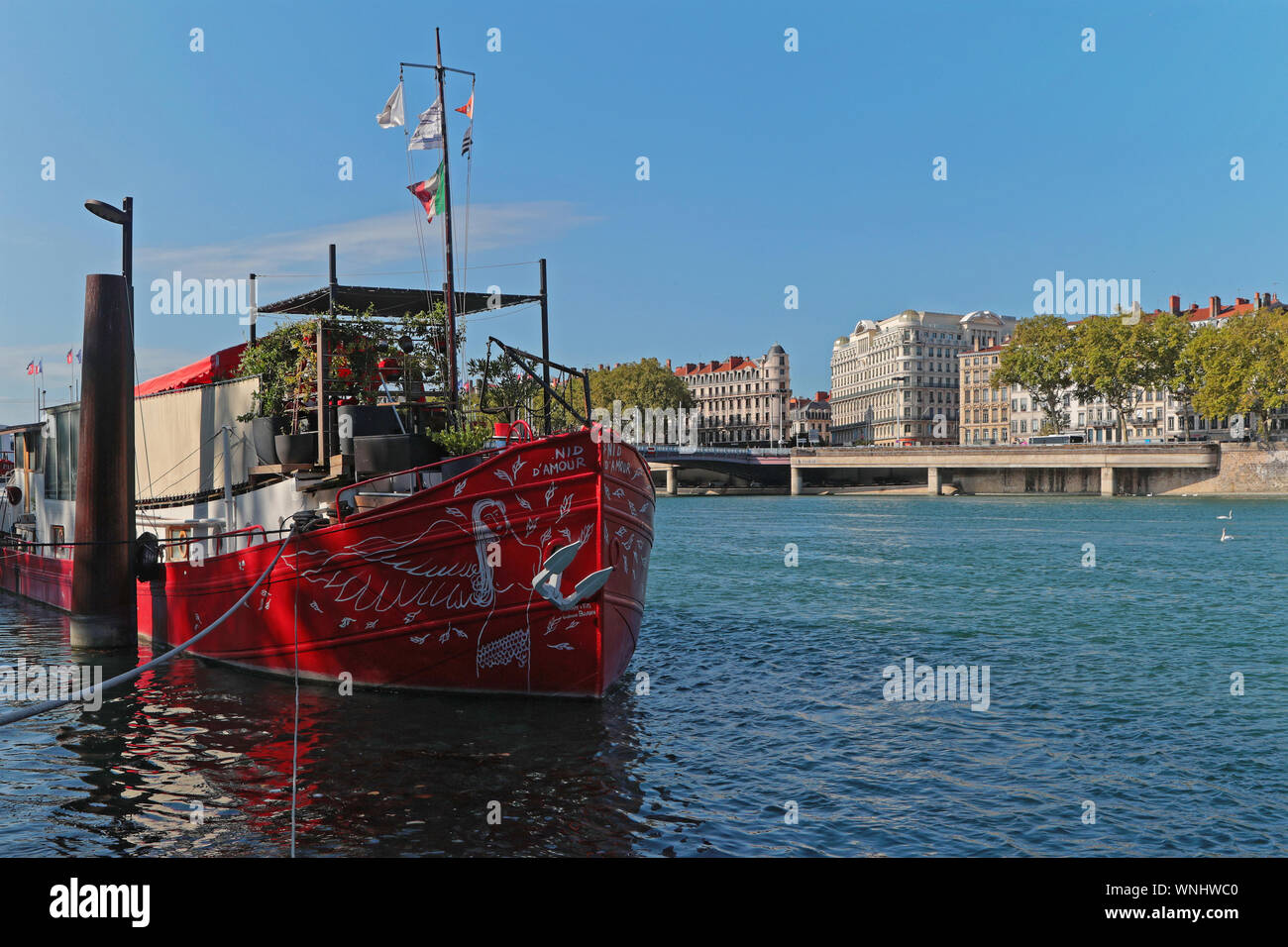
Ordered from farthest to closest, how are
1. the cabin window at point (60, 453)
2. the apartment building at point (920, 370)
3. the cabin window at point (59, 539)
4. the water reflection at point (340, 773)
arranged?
the apartment building at point (920, 370)
the cabin window at point (59, 539)
the cabin window at point (60, 453)
the water reflection at point (340, 773)

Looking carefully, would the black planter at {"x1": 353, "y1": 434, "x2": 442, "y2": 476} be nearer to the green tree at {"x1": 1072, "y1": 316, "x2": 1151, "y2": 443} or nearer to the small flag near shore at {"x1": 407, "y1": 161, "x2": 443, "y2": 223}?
the small flag near shore at {"x1": 407, "y1": 161, "x2": 443, "y2": 223}

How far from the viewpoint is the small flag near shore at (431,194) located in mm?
17906

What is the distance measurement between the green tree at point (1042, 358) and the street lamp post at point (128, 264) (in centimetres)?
9915

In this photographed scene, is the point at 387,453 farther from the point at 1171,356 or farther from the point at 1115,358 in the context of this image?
the point at 1171,356

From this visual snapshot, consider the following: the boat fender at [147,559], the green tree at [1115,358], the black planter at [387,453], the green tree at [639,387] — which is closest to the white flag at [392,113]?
the black planter at [387,453]

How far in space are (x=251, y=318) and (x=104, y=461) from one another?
7110mm

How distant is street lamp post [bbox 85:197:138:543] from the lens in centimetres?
1750

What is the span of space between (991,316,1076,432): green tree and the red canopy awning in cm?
9609

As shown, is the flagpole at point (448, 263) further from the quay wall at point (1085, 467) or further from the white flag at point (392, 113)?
the quay wall at point (1085, 467)

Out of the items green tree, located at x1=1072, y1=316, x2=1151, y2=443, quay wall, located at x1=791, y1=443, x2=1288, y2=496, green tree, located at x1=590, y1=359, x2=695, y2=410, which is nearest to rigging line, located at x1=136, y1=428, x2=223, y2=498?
quay wall, located at x1=791, y1=443, x2=1288, y2=496

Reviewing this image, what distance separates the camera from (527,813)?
1049cm

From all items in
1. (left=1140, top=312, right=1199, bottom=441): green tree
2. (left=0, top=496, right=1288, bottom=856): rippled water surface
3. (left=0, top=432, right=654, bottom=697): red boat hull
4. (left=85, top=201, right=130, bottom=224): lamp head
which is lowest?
(left=0, top=496, right=1288, bottom=856): rippled water surface
